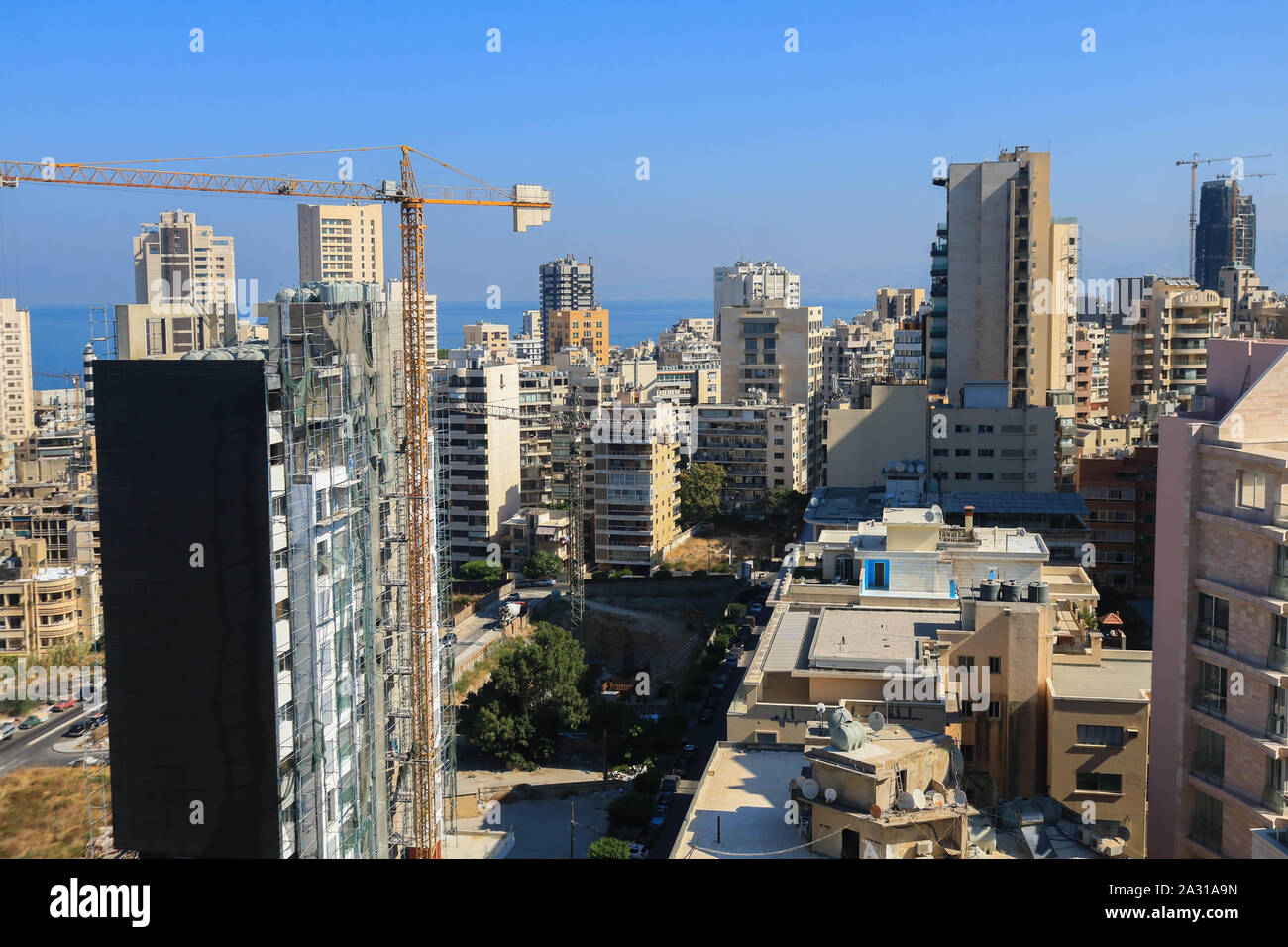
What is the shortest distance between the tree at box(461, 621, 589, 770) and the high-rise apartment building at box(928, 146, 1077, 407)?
553 inches

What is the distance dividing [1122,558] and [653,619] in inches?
434

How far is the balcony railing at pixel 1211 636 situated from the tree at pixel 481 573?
89.9ft

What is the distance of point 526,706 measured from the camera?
2475cm

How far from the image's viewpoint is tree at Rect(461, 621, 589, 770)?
78.5ft

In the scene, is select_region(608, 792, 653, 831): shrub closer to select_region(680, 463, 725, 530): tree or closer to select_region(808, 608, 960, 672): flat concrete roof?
select_region(808, 608, 960, 672): flat concrete roof

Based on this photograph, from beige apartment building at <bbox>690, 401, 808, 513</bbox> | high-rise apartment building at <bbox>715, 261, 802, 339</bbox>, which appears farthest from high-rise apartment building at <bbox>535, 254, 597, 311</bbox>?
beige apartment building at <bbox>690, 401, 808, 513</bbox>

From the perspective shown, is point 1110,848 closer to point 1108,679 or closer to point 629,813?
point 1108,679

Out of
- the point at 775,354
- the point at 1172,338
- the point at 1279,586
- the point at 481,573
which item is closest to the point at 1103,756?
the point at 1279,586

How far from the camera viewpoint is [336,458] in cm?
1262

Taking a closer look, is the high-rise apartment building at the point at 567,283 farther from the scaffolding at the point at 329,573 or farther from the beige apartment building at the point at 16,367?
the scaffolding at the point at 329,573

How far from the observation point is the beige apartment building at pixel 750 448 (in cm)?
4056

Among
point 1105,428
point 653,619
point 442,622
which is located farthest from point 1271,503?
point 1105,428

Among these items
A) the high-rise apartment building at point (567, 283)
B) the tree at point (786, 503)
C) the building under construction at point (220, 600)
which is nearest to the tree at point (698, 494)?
the tree at point (786, 503)

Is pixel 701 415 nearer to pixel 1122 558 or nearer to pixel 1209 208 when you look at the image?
pixel 1122 558
